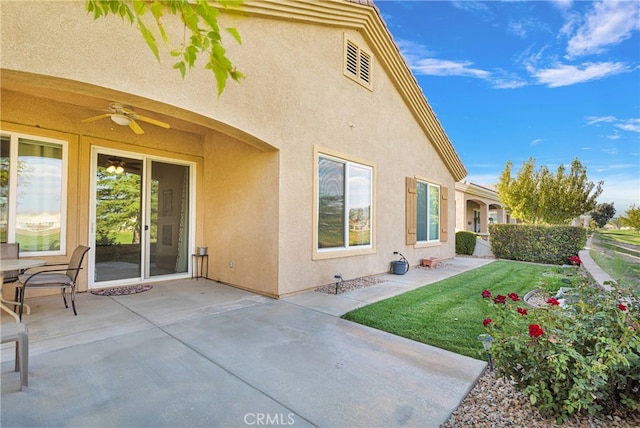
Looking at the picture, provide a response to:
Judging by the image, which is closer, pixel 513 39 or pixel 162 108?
pixel 162 108

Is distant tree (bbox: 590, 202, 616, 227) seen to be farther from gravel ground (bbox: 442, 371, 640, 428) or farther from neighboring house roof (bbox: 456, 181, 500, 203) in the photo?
gravel ground (bbox: 442, 371, 640, 428)

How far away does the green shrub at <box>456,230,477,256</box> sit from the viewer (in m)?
13.4

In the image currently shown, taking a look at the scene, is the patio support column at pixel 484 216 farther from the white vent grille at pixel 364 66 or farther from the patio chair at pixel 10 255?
the patio chair at pixel 10 255

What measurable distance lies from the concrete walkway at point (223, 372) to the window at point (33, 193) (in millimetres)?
1413

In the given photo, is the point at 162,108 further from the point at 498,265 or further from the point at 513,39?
the point at 513,39

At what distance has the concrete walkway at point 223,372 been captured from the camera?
2182 millimetres

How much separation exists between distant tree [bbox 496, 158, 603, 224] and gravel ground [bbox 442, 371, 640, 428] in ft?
50.4

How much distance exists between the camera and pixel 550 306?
7.61ft

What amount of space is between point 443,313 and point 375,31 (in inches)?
274

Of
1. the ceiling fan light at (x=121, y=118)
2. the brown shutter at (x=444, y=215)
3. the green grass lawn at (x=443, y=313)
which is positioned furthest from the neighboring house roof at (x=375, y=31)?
the green grass lawn at (x=443, y=313)

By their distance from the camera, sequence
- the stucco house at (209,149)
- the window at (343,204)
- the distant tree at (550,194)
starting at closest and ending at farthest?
1. the stucco house at (209,149)
2. the window at (343,204)
3. the distant tree at (550,194)

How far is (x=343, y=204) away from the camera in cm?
685

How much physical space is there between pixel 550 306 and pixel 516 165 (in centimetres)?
1665

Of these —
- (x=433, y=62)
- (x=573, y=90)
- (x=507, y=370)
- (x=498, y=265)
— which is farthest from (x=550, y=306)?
(x=573, y=90)
